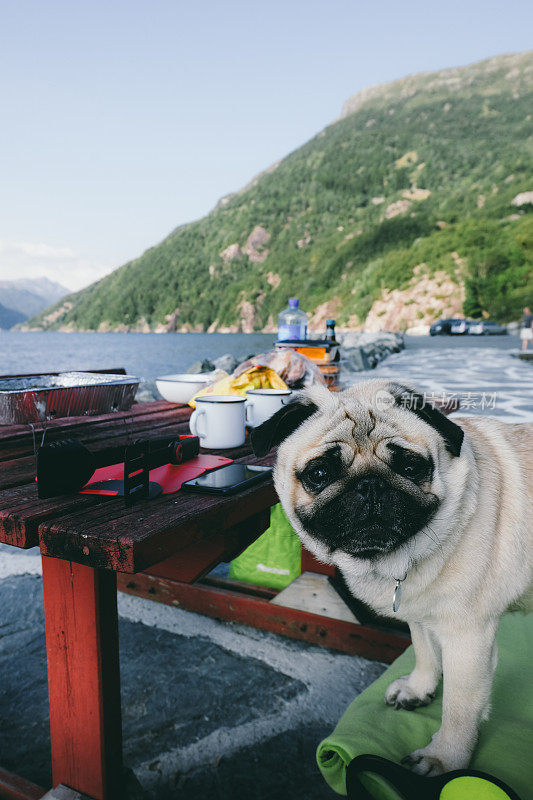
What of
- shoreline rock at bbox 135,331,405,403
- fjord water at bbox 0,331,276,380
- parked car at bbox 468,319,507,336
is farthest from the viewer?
parked car at bbox 468,319,507,336

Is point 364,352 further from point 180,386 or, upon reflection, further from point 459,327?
point 459,327

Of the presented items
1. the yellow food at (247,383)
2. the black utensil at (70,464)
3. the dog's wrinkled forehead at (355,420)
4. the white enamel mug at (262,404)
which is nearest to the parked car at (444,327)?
the yellow food at (247,383)

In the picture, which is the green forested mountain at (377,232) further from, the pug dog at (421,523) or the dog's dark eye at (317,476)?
the dog's dark eye at (317,476)

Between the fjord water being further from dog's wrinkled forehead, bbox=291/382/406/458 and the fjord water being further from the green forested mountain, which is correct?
the green forested mountain

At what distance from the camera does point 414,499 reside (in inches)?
55.5

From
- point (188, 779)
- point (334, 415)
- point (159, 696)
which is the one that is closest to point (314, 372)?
point (334, 415)

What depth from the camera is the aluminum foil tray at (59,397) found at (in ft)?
6.33

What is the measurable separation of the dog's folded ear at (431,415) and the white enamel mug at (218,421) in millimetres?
628

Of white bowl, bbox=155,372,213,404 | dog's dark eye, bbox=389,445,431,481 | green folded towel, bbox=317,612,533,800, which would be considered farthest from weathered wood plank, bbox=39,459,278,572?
white bowl, bbox=155,372,213,404

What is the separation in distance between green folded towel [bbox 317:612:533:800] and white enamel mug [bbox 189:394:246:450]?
1124 millimetres

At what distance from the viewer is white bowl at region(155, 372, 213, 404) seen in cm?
305

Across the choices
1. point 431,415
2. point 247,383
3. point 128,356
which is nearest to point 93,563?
point 431,415

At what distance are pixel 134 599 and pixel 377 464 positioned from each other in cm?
211

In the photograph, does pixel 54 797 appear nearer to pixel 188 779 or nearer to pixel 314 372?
pixel 188 779
